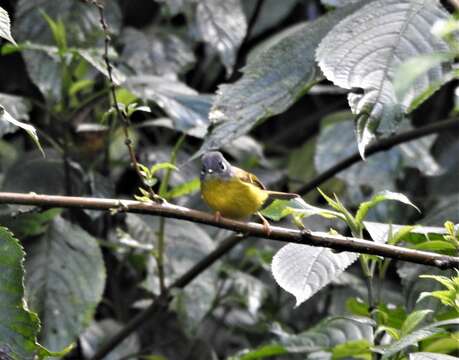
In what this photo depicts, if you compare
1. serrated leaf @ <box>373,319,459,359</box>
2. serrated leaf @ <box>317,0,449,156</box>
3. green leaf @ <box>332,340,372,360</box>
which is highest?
serrated leaf @ <box>317,0,449,156</box>

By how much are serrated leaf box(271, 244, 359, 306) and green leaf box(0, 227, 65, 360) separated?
0.45m

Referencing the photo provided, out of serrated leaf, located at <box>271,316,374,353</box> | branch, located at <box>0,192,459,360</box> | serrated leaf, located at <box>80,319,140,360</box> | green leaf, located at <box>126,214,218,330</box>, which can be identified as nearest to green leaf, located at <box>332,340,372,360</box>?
serrated leaf, located at <box>271,316,374,353</box>

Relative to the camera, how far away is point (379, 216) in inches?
127

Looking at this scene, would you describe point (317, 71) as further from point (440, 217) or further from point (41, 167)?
point (41, 167)

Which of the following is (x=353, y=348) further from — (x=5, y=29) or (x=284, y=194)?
(x=5, y=29)

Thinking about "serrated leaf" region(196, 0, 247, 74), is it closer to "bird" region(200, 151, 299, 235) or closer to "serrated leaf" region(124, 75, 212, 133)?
"serrated leaf" region(124, 75, 212, 133)

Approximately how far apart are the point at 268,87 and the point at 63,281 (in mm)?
838

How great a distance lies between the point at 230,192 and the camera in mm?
2229

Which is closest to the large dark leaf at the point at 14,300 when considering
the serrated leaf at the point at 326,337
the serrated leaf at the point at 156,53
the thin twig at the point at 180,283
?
the serrated leaf at the point at 326,337

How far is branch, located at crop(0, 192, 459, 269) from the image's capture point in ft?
4.60

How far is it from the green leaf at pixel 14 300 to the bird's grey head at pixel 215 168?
29.9 inches

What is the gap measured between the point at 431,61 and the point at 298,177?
8.51 feet

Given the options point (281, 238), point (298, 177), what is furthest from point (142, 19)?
point (281, 238)

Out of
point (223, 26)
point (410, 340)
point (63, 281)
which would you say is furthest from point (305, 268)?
point (223, 26)
